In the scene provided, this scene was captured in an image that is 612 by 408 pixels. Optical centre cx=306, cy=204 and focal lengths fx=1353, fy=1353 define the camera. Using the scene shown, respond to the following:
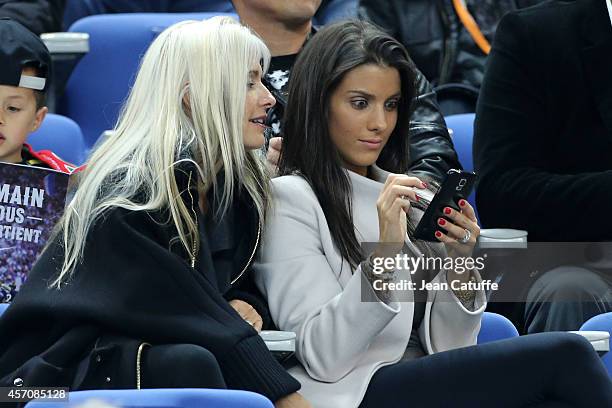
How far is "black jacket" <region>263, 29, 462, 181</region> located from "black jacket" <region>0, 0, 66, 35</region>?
1166mm

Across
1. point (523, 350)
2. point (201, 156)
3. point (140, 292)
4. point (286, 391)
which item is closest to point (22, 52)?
point (201, 156)

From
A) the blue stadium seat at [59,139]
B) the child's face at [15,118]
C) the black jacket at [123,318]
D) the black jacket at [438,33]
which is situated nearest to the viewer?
the black jacket at [123,318]

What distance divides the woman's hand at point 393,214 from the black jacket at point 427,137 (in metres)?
0.71

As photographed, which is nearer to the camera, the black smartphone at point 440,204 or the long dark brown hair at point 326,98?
the black smartphone at point 440,204

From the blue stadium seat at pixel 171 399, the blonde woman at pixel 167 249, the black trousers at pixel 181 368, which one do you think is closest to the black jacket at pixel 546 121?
the blonde woman at pixel 167 249

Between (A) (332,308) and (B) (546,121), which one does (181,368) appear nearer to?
(A) (332,308)

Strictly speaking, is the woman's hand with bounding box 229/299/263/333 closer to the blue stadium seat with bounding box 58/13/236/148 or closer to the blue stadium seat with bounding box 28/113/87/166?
the blue stadium seat with bounding box 28/113/87/166

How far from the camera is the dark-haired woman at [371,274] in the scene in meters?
2.46

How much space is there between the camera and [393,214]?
8.38 feet

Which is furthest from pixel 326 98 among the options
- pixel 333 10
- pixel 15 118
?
pixel 333 10

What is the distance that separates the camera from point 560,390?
2.42 m

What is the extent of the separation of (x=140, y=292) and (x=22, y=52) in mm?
1007

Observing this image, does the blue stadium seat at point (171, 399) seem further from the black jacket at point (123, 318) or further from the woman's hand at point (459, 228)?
the woman's hand at point (459, 228)

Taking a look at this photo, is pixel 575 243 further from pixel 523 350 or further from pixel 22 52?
pixel 22 52
